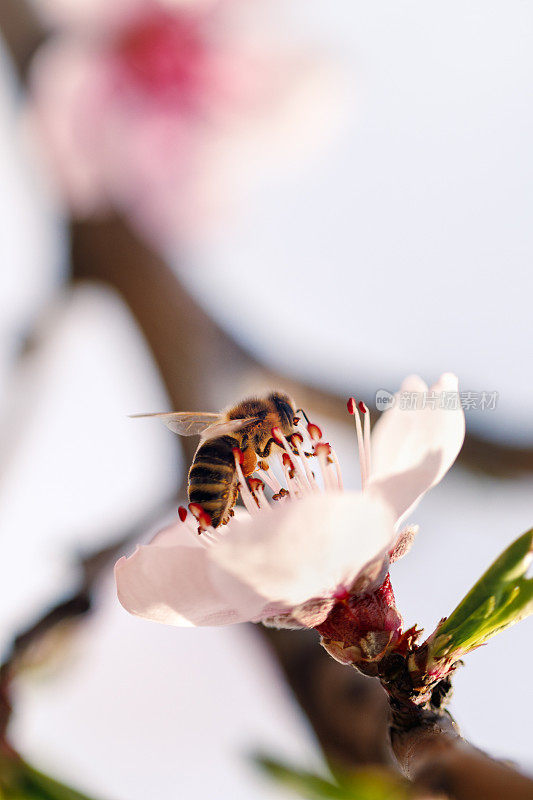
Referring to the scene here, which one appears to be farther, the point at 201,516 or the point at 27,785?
the point at 201,516

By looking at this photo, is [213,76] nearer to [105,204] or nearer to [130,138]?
[130,138]

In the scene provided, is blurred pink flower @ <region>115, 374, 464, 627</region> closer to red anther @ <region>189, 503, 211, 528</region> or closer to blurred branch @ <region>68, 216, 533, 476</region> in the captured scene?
red anther @ <region>189, 503, 211, 528</region>

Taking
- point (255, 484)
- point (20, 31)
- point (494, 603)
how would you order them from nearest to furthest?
point (494, 603) < point (255, 484) < point (20, 31)

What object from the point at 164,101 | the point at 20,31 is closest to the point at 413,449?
the point at 20,31

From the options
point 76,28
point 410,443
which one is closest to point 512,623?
point 410,443

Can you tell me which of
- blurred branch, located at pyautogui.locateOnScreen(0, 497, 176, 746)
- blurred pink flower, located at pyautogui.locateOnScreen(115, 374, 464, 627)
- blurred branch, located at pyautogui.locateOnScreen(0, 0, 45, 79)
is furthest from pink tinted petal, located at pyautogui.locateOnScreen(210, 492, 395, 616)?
blurred branch, located at pyautogui.locateOnScreen(0, 0, 45, 79)

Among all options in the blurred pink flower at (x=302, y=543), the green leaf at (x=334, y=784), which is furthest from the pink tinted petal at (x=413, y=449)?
the green leaf at (x=334, y=784)

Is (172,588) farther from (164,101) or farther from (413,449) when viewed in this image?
(164,101)
